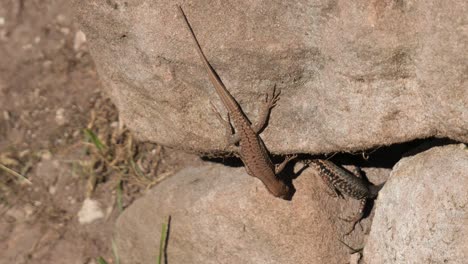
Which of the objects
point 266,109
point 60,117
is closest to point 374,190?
point 266,109

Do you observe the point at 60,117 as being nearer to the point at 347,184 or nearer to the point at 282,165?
the point at 282,165

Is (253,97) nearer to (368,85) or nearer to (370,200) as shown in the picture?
(368,85)

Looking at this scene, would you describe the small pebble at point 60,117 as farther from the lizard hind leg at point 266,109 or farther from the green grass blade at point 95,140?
the lizard hind leg at point 266,109

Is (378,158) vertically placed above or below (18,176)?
above

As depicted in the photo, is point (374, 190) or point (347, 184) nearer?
point (347, 184)

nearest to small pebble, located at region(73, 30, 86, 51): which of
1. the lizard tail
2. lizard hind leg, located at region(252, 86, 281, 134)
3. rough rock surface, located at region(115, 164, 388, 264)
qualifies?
rough rock surface, located at region(115, 164, 388, 264)

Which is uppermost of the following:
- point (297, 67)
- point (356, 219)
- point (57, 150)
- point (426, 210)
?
point (297, 67)

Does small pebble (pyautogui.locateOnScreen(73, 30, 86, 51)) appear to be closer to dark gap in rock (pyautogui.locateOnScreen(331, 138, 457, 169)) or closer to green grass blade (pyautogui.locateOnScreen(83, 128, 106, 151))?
green grass blade (pyautogui.locateOnScreen(83, 128, 106, 151))
